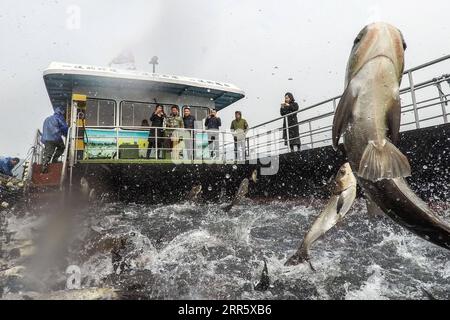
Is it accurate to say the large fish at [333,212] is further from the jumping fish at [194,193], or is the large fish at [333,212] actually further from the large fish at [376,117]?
the jumping fish at [194,193]

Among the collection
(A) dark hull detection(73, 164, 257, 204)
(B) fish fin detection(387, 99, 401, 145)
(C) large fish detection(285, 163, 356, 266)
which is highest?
(A) dark hull detection(73, 164, 257, 204)

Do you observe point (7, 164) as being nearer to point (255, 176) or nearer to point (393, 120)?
point (255, 176)

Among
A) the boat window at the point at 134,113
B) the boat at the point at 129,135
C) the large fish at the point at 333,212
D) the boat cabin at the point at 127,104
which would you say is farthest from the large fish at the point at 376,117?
the boat window at the point at 134,113

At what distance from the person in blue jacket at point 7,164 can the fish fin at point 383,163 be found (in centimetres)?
1458

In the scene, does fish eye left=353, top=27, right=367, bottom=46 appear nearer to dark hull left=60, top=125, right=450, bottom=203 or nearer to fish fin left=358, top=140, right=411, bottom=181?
fish fin left=358, top=140, right=411, bottom=181

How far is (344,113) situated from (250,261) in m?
2.12

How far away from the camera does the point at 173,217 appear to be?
776 centimetres

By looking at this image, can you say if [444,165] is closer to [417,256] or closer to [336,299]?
[417,256]

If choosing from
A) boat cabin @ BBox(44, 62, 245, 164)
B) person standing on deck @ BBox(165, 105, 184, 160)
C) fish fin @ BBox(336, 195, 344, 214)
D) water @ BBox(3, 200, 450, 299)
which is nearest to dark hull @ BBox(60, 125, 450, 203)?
boat cabin @ BBox(44, 62, 245, 164)

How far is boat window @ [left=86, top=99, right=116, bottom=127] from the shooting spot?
447 inches

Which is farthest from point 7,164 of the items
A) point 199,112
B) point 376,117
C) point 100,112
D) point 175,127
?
point 376,117

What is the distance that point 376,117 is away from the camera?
3.06 meters

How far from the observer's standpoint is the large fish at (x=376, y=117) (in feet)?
9.23

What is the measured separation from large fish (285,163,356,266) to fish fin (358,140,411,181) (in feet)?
3.75
